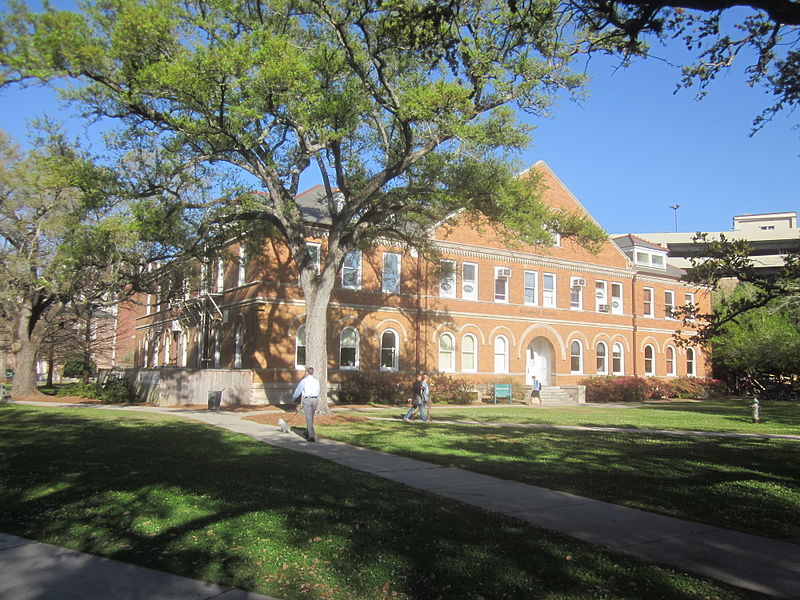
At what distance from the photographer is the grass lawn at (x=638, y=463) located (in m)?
7.93

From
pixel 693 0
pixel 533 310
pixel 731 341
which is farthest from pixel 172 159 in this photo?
pixel 731 341

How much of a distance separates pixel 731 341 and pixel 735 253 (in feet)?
98.3

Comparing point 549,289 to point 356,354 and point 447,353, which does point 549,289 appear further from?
point 356,354

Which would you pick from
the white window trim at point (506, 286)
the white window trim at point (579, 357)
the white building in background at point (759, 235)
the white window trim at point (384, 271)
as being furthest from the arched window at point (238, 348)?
the white building in background at point (759, 235)

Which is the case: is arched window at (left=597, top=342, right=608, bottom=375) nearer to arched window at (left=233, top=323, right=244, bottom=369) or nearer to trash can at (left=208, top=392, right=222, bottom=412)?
arched window at (left=233, top=323, right=244, bottom=369)

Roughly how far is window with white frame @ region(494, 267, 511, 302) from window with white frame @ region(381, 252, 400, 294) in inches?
246

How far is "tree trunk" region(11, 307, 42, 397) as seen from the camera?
97.8ft

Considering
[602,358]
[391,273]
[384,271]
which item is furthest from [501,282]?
[602,358]

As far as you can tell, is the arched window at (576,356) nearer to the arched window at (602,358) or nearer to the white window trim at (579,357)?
the white window trim at (579,357)

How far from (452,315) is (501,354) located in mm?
3957

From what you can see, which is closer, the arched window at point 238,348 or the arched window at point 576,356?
the arched window at point 238,348

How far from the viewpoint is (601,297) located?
129 ft

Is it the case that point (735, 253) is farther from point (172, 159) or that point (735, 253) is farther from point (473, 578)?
point (172, 159)

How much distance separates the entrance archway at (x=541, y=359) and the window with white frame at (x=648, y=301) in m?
8.47
